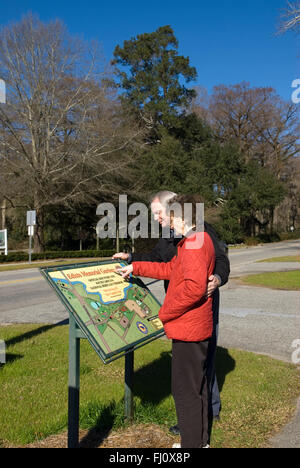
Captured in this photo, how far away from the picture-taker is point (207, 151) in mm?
49219

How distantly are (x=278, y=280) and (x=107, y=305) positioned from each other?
1249 cm

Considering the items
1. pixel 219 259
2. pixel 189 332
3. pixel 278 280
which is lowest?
pixel 278 280

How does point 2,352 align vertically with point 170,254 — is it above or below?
below

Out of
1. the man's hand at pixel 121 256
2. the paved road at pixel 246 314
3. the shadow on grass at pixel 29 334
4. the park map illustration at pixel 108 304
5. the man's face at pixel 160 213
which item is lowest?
the paved road at pixel 246 314

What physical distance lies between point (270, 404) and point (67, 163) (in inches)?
1100

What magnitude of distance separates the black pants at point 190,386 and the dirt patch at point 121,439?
1.64 ft

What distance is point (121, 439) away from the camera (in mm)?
3627

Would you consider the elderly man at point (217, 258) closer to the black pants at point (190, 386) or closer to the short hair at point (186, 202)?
the short hair at point (186, 202)

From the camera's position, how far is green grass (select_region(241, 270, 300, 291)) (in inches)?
536

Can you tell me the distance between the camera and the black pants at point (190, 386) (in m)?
3.10

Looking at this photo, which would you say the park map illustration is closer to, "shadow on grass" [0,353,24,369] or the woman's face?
the woman's face

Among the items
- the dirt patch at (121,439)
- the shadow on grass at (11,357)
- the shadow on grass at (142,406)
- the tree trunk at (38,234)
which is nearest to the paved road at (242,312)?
the shadow on grass at (142,406)

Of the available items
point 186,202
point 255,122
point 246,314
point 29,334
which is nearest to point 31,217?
point 246,314

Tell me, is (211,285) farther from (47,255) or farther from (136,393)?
(47,255)
